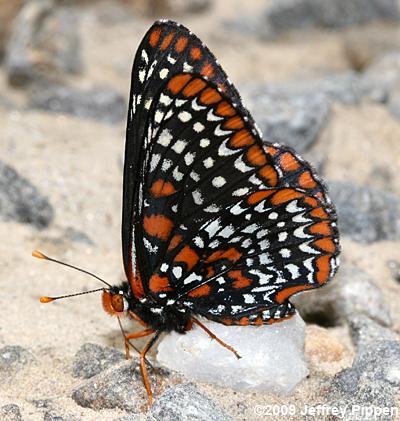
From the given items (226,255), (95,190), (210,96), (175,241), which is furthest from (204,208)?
(95,190)

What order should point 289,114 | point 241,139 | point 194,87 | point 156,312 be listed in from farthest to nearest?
point 289,114
point 156,312
point 241,139
point 194,87

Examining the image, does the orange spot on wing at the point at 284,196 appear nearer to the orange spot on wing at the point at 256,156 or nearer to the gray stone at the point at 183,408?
the orange spot on wing at the point at 256,156

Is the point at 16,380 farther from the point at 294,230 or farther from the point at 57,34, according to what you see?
the point at 57,34

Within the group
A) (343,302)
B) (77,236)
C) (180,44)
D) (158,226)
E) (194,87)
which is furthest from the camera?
(77,236)

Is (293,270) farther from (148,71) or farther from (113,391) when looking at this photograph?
(148,71)

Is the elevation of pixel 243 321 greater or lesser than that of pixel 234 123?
lesser

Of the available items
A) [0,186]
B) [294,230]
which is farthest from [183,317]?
[0,186]
